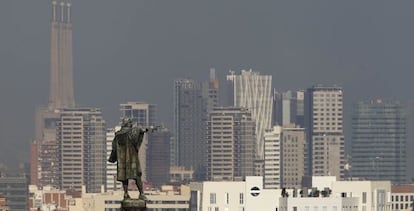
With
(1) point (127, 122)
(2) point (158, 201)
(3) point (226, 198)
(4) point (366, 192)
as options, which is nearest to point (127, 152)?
(1) point (127, 122)

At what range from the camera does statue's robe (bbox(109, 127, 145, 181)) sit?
24984mm

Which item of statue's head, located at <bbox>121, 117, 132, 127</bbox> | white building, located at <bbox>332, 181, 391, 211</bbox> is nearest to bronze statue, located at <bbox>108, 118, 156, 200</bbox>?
statue's head, located at <bbox>121, 117, 132, 127</bbox>

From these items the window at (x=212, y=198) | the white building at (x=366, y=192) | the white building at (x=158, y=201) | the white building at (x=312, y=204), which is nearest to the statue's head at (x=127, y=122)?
the white building at (x=312, y=204)

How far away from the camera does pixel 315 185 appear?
232 feet

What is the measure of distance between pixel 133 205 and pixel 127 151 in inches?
23.3

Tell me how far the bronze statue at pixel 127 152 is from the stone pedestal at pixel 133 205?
Answer: 0.31ft

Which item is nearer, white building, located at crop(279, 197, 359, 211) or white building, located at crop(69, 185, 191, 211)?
white building, located at crop(279, 197, 359, 211)

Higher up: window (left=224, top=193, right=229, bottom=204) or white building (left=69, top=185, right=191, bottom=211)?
window (left=224, top=193, right=229, bottom=204)

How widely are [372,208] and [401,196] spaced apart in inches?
3603

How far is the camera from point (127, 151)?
25141 mm

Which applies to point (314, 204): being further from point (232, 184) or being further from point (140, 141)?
point (140, 141)

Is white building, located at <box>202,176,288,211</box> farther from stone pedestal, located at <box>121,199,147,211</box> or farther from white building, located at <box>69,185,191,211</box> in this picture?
white building, located at <box>69,185,191,211</box>

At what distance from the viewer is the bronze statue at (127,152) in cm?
2495

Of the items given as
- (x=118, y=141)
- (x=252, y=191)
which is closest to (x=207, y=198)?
(x=252, y=191)
